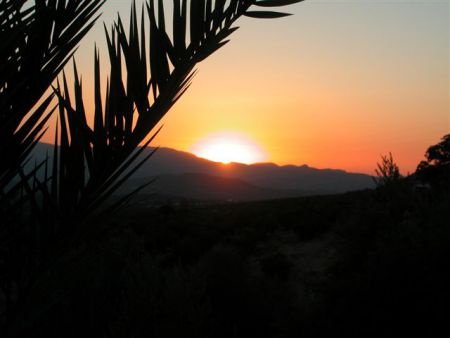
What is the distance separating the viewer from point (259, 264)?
17.3 meters

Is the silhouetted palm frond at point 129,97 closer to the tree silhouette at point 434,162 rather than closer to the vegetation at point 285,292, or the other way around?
the vegetation at point 285,292

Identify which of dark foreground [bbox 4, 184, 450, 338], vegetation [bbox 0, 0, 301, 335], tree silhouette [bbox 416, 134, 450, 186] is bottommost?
dark foreground [bbox 4, 184, 450, 338]

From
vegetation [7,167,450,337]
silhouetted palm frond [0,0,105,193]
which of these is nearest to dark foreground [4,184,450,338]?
vegetation [7,167,450,337]

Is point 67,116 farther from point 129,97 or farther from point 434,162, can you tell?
point 434,162

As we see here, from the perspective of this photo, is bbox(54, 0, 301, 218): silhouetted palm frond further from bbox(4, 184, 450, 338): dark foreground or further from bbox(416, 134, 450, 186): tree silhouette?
bbox(416, 134, 450, 186): tree silhouette

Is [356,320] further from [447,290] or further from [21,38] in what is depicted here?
[21,38]

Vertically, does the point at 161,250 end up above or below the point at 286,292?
below

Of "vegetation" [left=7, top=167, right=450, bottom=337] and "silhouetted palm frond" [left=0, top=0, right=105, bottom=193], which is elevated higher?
"silhouetted palm frond" [left=0, top=0, right=105, bottom=193]

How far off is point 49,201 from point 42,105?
0.29 metres

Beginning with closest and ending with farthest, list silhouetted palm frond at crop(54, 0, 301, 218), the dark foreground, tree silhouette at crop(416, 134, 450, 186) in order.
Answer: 1. silhouetted palm frond at crop(54, 0, 301, 218)
2. the dark foreground
3. tree silhouette at crop(416, 134, 450, 186)

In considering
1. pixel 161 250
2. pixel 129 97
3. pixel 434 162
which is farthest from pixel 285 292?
pixel 434 162

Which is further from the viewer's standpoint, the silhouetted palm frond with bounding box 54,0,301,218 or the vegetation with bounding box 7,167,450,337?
the vegetation with bounding box 7,167,450,337

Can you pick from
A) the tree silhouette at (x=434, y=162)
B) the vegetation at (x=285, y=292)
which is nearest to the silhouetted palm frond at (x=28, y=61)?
the vegetation at (x=285, y=292)

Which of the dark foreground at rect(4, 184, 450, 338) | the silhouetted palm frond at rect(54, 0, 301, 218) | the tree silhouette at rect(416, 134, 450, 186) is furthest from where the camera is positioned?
the tree silhouette at rect(416, 134, 450, 186)
